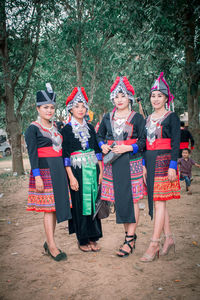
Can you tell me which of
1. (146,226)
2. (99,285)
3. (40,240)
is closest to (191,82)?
(146,226)

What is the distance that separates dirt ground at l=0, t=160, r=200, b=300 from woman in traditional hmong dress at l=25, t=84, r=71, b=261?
0.39 metres

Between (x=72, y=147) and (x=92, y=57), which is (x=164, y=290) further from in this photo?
(x=92, y=57)

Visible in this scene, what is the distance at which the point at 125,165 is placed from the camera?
3660mm

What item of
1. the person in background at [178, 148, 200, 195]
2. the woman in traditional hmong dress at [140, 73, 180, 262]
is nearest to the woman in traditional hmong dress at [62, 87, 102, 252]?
the woman in traditional hmong dress at [140, 73, 180, 262]

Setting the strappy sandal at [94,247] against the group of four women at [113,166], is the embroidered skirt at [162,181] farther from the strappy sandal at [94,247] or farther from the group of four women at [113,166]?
the strappy sandal at [94,247]

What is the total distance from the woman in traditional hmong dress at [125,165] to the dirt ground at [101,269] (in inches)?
18.1

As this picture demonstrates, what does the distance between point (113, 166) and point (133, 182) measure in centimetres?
34

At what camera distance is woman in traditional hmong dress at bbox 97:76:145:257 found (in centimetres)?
363

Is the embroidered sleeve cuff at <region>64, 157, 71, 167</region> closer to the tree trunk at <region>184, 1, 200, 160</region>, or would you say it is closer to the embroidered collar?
the embroidered collar

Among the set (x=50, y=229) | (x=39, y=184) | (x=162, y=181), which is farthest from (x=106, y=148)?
(x=50, y=229)

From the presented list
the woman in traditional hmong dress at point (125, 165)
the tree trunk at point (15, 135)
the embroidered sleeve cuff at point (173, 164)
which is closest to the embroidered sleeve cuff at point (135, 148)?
the woman in traditional hmong dress at point (125, 165)

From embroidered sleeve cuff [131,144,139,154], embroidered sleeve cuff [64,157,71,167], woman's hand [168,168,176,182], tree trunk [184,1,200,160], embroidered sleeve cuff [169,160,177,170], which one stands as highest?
tree trunk [184,1,200,160]

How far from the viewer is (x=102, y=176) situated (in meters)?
3.96

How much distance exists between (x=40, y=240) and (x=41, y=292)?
1601 millimetres
